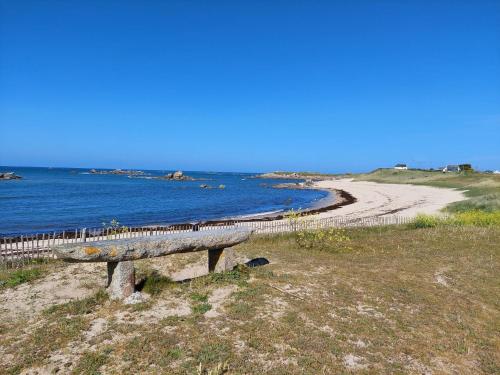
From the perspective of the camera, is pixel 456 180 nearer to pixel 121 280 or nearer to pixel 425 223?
pixel 425 223

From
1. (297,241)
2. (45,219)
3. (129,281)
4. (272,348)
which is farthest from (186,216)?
(272,348)

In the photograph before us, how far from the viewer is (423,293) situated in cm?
924

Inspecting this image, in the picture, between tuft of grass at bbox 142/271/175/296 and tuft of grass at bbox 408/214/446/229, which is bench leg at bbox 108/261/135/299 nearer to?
tuft of grass at bbox 142/271/175/296

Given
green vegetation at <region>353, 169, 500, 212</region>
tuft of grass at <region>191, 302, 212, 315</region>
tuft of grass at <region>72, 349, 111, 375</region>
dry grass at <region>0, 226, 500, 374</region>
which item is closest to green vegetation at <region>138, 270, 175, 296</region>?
dry grass at <region>0, 226, 500, 374</region>

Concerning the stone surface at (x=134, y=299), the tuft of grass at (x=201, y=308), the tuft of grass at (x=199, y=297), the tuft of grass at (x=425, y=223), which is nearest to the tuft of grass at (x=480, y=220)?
the tuft of grass at (x=425, y=223)

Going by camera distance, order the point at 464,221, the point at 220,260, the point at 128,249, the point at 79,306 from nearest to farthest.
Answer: the point at 79,306 < the point at 128,249 < the point at 220,260 < the point at 464,221

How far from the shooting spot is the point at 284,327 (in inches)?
275

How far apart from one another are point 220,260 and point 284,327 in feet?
11.1

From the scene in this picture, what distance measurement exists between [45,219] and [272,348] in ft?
109

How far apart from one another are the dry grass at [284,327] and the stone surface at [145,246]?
0.93 meters

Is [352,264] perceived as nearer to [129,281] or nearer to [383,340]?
[383,340]

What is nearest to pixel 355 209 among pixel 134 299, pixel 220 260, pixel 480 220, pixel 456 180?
pixel 480 220

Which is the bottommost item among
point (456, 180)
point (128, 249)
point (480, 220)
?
point (480, 220)

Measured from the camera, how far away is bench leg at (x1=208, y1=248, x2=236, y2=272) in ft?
32.5
